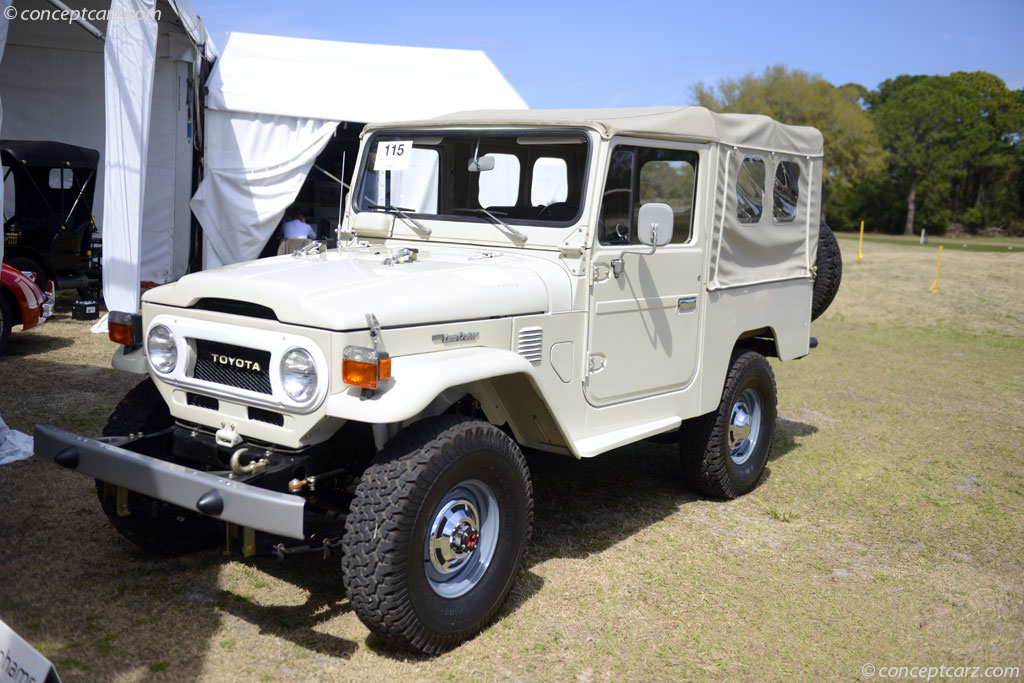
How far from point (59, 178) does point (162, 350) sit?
968cm

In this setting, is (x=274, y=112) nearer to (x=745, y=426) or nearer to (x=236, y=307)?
(x=745, y=426)

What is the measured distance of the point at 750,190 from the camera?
5.38 metres

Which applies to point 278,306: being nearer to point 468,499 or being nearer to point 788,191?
point 468,499

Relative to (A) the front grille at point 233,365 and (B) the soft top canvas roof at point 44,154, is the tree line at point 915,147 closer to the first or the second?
(B) the soft top canvas roof at point 44,154

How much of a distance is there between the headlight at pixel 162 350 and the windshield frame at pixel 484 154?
4.87 feet

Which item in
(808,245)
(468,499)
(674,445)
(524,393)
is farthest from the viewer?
(674,445)

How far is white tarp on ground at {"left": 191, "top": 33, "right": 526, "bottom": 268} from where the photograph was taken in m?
12.1

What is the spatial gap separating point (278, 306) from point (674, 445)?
436 centimetres

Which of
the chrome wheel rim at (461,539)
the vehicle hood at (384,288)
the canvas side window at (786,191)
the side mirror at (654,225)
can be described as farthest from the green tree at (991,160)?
the chrome wheel rim at (461,539)

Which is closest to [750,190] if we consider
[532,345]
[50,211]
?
[532,345]

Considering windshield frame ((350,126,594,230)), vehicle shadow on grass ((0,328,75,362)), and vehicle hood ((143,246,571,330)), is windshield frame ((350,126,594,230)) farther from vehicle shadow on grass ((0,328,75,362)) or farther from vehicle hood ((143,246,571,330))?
vehicle shadow on grass ((0,328,75,362))

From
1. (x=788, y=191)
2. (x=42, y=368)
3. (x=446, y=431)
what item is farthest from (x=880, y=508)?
(x=42, y=368)

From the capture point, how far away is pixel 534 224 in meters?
4.31

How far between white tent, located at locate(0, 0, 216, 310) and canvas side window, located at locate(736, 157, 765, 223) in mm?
6657
